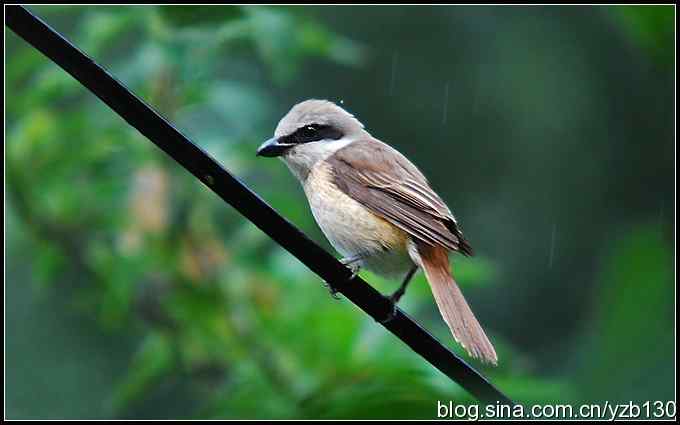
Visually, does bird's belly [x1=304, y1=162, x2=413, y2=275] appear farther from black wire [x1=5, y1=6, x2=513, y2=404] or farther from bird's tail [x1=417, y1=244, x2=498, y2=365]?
black wire [x1=5, y1=6, x2=513, y2=404]

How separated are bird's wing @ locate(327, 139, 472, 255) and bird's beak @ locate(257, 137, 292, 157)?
7.9 inches

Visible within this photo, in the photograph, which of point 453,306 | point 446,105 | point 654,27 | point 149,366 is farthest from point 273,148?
point 446,105

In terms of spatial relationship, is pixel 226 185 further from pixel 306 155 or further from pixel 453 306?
pixel 306 155

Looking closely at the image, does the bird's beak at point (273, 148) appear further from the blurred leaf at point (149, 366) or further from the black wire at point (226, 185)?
the blurred leaf at point (149, 366)

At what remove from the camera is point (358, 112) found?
7445mm

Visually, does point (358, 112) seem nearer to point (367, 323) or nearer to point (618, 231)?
point (618, 231)

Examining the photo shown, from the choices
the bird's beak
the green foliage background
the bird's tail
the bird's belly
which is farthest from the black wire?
the green foliage background

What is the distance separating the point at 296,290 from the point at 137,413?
1.62m

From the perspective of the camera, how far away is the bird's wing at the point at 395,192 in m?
3.86

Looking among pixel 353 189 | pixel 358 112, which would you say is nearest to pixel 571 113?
pixel 358 112

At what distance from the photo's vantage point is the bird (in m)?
3.86

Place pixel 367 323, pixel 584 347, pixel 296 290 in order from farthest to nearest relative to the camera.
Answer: pixel 584 347, pixel 296 290, pixel 367 323

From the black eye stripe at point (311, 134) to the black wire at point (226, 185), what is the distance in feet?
3.68

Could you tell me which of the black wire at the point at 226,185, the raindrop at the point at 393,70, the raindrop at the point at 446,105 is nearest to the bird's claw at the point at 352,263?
the black wire at the point at 226,185
